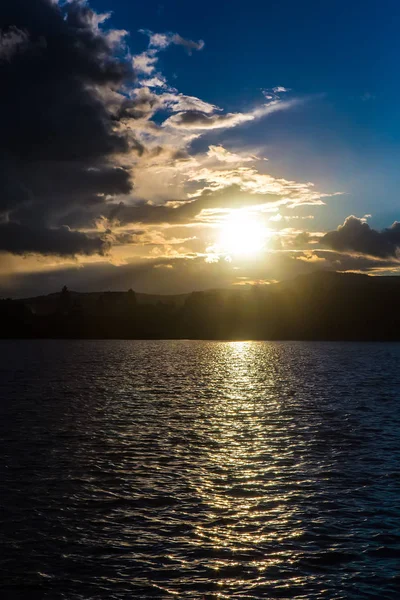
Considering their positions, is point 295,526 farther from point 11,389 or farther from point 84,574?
point 11,389

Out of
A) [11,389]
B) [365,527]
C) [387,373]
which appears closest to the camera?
[365,527]

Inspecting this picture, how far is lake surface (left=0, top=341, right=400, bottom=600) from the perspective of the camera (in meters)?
21.2

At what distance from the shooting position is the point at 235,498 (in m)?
31.0

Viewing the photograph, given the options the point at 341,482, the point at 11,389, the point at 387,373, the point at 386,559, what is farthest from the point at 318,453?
the point at 387,373

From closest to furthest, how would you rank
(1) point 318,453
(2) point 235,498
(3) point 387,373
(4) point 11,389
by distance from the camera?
(2) point 235,498 → (1) point 318,453 → (4) point 11,389 → (3) point 387,373

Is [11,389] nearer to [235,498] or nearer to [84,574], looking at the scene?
[235,498]

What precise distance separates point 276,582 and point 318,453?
2230 cm

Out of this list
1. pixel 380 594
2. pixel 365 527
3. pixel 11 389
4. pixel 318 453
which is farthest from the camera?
pixel 11 389

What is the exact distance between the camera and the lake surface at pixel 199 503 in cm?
2117

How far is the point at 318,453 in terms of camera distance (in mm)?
42375

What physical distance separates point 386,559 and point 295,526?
476 centimetres

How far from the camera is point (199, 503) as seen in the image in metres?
29.9

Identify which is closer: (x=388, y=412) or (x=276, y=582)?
(x=276, y=582)

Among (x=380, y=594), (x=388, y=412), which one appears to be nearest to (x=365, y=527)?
(x=380, y=594)
